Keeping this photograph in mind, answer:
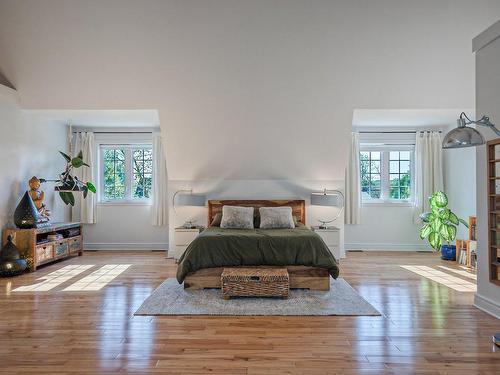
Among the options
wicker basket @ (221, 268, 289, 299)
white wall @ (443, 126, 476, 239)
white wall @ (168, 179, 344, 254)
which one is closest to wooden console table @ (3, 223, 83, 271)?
white wall @ (168, 179, 344, 254)

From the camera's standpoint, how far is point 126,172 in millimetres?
6871

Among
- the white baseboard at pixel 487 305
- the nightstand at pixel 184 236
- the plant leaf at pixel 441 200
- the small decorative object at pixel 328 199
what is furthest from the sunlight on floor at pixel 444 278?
the nightstand at pixel 184 236

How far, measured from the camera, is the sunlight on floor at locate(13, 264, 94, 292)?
4.04 meters

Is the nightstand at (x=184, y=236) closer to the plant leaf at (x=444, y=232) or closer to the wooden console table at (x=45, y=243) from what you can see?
the wooden console table at (x=45, y=243)

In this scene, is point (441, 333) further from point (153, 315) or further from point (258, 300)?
point (153, 315)

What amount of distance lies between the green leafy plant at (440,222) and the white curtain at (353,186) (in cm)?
113

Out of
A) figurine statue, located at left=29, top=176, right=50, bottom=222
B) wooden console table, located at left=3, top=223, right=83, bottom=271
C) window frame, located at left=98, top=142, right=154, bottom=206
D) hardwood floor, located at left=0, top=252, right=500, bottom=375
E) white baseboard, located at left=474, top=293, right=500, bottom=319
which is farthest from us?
window frame, located at left=98, top=142, right=154, bottom=206

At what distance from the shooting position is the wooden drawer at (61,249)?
5.42 metres

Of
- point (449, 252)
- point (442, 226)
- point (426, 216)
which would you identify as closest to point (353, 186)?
point (426, 216)

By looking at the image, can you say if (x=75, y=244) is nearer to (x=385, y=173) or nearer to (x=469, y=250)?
(x=385, y=173)

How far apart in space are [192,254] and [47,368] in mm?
1897

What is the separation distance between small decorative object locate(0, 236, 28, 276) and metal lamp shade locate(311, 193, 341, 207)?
14.3 ft

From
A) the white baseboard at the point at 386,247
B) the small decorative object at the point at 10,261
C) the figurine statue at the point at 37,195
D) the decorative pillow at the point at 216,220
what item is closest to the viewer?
the small decorative object at the point at 10,261

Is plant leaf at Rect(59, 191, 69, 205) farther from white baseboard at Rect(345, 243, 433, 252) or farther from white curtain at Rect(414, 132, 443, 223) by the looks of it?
white curtain at Rect(414, 132, 443, 223)
